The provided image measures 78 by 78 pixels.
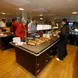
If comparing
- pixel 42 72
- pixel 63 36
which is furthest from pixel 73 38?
pixel 42 72

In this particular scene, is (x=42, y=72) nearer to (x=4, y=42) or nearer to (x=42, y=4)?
(x=4, y=42)

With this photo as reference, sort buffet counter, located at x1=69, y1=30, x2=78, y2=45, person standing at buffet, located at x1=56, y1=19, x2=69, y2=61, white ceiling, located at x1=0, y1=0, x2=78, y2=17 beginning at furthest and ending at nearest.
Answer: buffet counter, located at x1=69, y1=30, x2=78, y2=45
white ceiling, located at x1=0, y1=0, x2=78, y2=17
person standing at buffet, located at x1=56, y1=19, x2=69, y2=61

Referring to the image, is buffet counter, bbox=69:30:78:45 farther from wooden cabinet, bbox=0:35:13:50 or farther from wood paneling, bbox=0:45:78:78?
wooden cabinet, bbox=0:35:13:50

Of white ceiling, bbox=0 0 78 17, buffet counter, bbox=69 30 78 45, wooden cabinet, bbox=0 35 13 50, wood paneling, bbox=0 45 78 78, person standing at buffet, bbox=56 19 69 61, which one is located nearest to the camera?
wood paneling, bbox=0 45 78 78

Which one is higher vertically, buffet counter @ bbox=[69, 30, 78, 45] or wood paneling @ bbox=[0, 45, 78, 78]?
buffet counter @ bbox=[69, 30, 78, 45]

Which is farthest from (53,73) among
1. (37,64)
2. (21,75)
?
(21,75)

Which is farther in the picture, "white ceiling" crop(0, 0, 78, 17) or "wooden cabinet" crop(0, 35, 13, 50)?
"wooden cabinet" crop(0, 35, 13, 50)

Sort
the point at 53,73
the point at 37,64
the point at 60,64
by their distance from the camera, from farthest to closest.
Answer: the point at 60,64 → the point at 53,73 → the point at 37,64

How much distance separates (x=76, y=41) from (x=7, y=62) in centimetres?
462

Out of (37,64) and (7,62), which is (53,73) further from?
(7,62)

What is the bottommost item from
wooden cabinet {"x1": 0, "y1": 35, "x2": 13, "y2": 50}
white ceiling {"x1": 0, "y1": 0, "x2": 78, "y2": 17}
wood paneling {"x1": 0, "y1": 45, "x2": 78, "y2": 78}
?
wood paneling {"x1": 0, "y1": 45, "x2": 78, "y2": 78}

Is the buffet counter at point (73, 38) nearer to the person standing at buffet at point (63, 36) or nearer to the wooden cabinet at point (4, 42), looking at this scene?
the person standing at buffet at point (63, 36)

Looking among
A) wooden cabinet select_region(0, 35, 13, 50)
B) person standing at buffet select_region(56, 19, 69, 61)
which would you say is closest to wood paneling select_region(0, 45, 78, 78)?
person standing at buffet select_region(56, 19, 69, 61)

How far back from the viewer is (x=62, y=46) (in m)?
3.10
